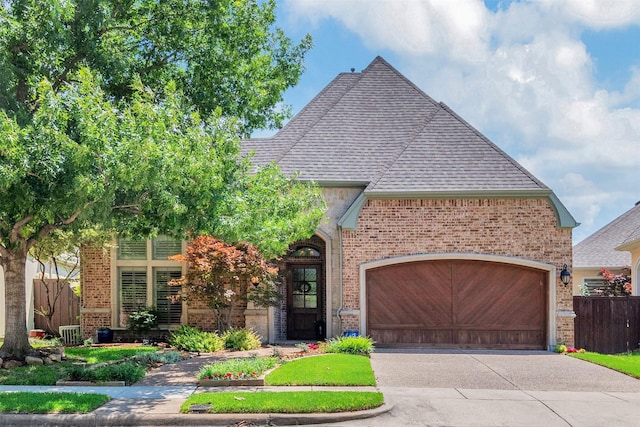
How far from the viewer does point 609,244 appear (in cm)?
2617

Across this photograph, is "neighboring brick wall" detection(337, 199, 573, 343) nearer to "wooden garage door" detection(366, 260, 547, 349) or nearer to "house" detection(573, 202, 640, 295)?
"wooden garage door" detection(366, 260, 547, 349)

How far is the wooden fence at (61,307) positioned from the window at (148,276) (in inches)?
101

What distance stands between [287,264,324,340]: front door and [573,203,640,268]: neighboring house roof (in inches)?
483

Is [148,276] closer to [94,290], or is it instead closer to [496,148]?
[94,290]

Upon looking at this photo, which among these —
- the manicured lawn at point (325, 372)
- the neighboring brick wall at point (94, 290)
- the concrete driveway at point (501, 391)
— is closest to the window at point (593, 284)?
the concrete driveway at point (501, 391)

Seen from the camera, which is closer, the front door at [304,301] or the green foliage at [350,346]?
the green foliage at [350,346]

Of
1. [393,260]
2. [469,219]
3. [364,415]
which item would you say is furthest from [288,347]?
[364,415]

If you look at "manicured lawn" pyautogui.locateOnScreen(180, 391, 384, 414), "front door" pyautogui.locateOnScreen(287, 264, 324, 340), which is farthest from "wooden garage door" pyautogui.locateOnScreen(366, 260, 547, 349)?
"manicured lawn" pyautogui.locateOnScreen(180, 391, 384, 414)

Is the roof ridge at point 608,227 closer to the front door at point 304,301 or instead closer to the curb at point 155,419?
the front door at point 304,301

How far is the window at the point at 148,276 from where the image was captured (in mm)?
17422

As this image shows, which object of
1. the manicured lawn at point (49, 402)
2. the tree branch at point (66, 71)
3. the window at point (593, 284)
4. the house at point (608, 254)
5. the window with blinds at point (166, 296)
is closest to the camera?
the manicured lawn at point (49, 402)

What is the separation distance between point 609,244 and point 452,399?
1957cm

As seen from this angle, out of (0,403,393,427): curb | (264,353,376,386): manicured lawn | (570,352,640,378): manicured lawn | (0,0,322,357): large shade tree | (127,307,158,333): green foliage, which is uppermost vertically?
(0,0,322,357): large shade tree

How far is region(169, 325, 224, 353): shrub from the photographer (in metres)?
14.8
